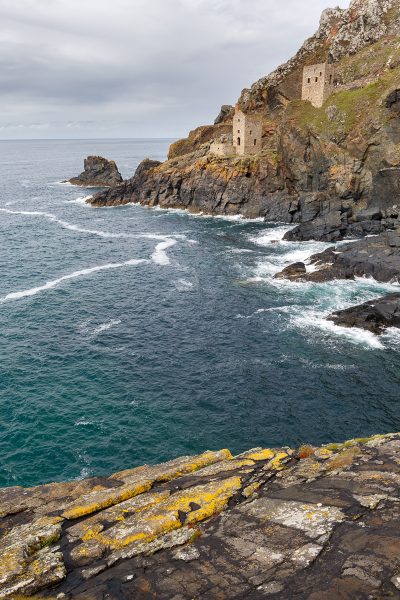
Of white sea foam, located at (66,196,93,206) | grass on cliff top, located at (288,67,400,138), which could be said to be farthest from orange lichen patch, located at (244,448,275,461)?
white sea foam, located at (66,196,93,206)

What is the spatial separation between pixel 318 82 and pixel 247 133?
20.6 metres

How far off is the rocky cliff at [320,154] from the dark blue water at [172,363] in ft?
63.0

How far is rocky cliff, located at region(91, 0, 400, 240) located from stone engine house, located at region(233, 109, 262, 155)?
341 centimetres

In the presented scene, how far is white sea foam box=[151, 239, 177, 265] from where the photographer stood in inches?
2975

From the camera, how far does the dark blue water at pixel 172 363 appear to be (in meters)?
31.2

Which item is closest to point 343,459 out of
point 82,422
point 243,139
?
point 82,422

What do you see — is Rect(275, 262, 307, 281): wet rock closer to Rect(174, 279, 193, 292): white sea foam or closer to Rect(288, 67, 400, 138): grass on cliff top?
Rect(174, 279, 193, 292): white sea foam

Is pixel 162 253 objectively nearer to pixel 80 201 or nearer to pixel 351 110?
pixel 351 110

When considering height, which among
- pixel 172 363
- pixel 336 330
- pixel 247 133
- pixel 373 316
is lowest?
pixel 172 363

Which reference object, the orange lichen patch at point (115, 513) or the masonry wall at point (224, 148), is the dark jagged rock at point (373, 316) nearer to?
the orange lichen patch at point (115, 513)

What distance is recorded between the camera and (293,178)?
100188 millimetres

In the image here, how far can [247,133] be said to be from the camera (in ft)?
375

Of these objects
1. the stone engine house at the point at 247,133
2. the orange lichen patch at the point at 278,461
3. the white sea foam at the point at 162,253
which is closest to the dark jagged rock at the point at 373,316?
the orange lichen patch at the point at 278,461

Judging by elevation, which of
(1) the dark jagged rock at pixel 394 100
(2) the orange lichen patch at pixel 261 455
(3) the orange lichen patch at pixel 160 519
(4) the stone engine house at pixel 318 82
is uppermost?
(4) the stone engine house at pixel 318 82
